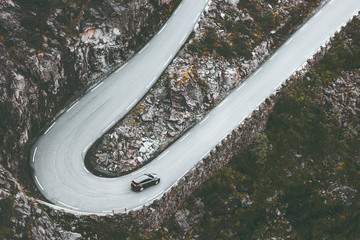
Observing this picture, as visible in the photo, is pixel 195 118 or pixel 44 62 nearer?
pixel 44 62

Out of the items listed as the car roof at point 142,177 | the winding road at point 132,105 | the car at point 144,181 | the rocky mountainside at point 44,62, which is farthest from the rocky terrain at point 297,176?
the rocky mountainside at point 44,62

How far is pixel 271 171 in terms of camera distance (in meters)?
36.6

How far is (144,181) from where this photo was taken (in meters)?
30.7

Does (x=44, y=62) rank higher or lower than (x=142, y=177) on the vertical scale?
higher

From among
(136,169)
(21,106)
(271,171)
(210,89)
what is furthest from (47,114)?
(271,171)

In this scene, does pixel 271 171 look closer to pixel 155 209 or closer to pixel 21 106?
pixel 155 209

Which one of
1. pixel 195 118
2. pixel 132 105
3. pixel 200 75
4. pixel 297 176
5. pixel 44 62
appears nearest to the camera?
pixel 44 62

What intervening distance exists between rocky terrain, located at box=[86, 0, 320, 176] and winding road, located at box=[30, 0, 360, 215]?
3.60ft

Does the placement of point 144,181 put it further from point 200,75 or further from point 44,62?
point 44,62

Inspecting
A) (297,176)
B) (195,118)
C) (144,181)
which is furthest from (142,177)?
(297,176)

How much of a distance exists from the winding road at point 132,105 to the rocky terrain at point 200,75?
1099mm

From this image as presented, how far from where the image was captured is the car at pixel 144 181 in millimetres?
30458

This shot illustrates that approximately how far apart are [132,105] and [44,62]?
33.0 feet

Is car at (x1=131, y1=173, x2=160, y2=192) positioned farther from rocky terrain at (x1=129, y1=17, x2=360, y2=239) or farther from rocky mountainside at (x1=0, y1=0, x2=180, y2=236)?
rocky mountainside at (x1=0, y1=0, x2=180, y2=236)
